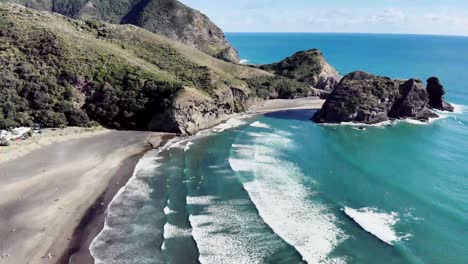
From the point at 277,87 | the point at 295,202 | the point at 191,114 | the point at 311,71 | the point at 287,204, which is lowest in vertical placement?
the point at 287,204

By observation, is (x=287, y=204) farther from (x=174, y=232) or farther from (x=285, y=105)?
(x=285, y=105)

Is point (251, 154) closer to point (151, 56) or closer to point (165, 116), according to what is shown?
point (165, 116)

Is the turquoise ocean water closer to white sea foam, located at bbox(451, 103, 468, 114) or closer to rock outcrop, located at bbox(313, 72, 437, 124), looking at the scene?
rock outcrop, located at bbox(313, 72, 437, 124)

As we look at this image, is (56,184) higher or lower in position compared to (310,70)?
lower

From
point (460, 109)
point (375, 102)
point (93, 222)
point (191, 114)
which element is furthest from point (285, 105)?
point (93, 222)

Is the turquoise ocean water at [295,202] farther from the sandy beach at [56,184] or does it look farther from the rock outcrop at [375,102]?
the rock outcrop at [375,102]

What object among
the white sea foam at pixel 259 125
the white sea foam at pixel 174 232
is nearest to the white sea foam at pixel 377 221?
the white sea foam at pixel 174 232

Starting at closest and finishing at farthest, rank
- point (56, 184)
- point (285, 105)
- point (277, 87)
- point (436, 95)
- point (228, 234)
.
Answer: point (228, 234) < point (56, 184) < point (436, 95) < point (285, 105) < point (277, 87)

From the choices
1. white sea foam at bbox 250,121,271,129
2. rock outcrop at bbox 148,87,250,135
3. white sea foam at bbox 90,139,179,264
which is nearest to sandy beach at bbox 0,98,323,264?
white sea foam at bbox 90,139,179,264
